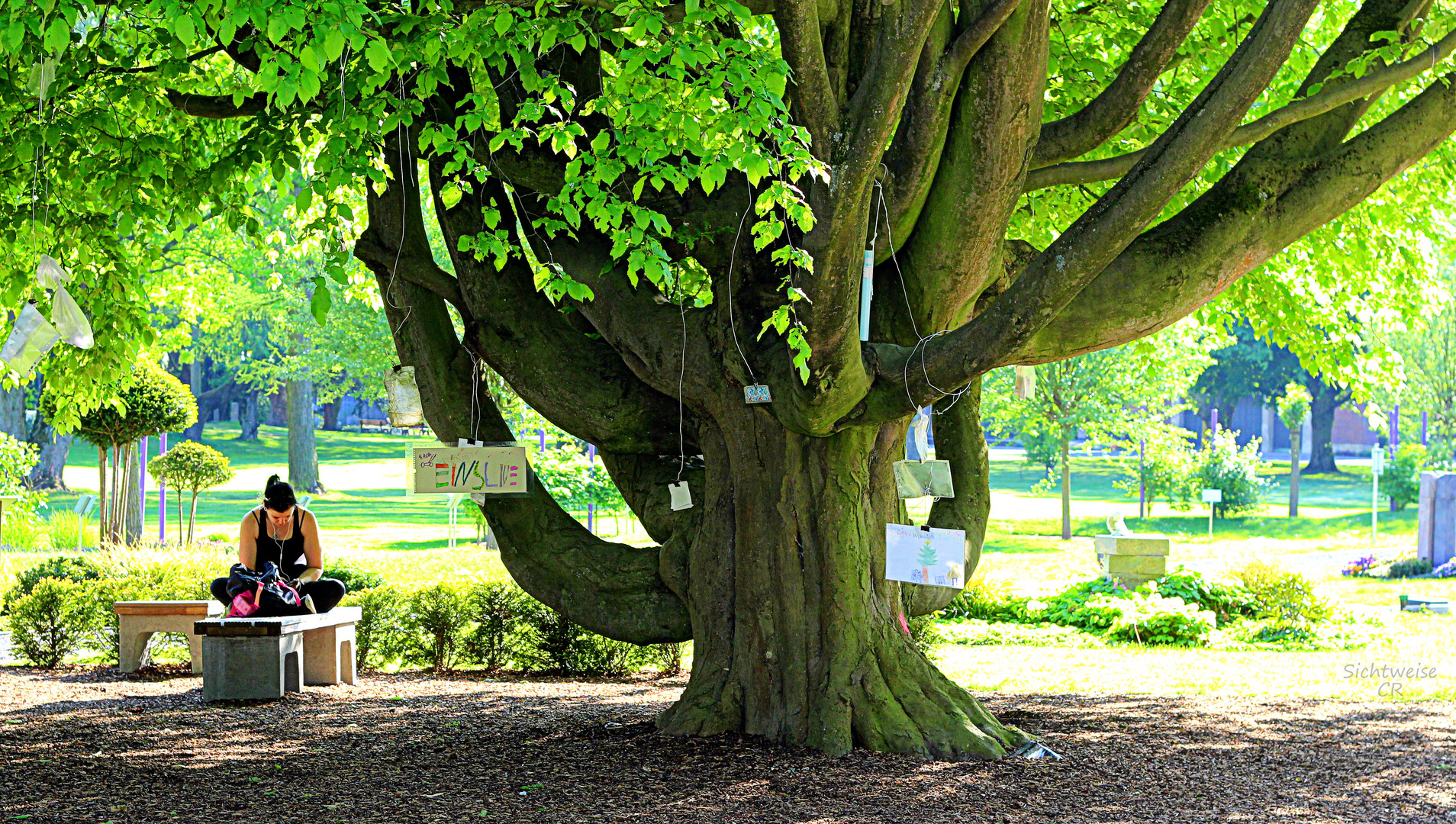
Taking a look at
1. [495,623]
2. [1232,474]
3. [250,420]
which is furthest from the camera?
[250,420]

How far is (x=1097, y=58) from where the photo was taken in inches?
302

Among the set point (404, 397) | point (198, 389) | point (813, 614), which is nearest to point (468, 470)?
point (404, 397)

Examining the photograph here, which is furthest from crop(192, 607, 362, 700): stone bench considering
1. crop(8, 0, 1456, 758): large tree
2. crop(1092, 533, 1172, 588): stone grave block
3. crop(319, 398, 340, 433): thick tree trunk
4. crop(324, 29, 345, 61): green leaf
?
crop(319, 398, 340, 433): thick tree trunk

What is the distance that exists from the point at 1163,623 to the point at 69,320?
10.3 metres

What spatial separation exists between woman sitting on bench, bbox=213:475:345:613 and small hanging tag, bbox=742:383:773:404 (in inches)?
143

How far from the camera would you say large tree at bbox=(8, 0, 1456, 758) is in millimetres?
4957

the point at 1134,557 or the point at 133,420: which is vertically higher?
the point at 133,420

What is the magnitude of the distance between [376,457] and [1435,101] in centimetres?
4700

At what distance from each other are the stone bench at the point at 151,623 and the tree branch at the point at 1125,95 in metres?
7.02

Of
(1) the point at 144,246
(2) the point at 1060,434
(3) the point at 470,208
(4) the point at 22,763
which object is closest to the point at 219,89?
(1) the point at 144,246

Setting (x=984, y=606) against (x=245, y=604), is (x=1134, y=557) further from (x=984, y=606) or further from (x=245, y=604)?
(x=245, y=604)

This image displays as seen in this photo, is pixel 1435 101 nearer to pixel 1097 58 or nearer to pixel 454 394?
pixel 1097 58

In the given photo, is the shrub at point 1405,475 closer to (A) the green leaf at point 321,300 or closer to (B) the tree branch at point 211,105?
(B) the tree branch at point 211,105

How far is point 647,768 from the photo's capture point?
18.9 feet
